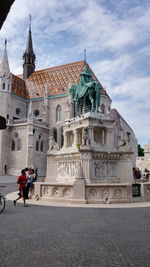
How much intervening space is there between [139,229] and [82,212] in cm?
239

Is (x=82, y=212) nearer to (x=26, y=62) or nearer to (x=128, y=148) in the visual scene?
(x=128, y=148)

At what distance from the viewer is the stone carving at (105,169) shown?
11.7 meters

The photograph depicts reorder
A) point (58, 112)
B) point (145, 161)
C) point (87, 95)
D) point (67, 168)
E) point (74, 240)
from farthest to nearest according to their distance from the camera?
point (58, 112)
point (145, 161)
point (87, 95)
point (67, 168)
point (74, 240)

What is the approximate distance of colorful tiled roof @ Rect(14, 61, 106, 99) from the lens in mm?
44459

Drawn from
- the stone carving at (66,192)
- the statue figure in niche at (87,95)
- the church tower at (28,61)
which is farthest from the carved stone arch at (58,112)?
the stone carving at (66,192)

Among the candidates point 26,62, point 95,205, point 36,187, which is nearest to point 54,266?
point 95,205

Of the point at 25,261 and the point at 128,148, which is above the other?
the point at 128,148

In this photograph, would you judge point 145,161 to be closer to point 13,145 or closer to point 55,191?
point 13,145

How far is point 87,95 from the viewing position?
13.9m

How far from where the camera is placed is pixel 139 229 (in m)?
5.20

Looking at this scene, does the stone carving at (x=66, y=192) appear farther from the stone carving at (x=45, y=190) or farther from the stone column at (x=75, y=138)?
the stone column at (x=75, y=138)

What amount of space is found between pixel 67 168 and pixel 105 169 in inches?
84.6

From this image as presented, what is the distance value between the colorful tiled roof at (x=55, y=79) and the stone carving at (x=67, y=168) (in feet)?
102

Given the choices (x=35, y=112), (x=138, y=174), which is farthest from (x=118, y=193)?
(x=35, y=112)
